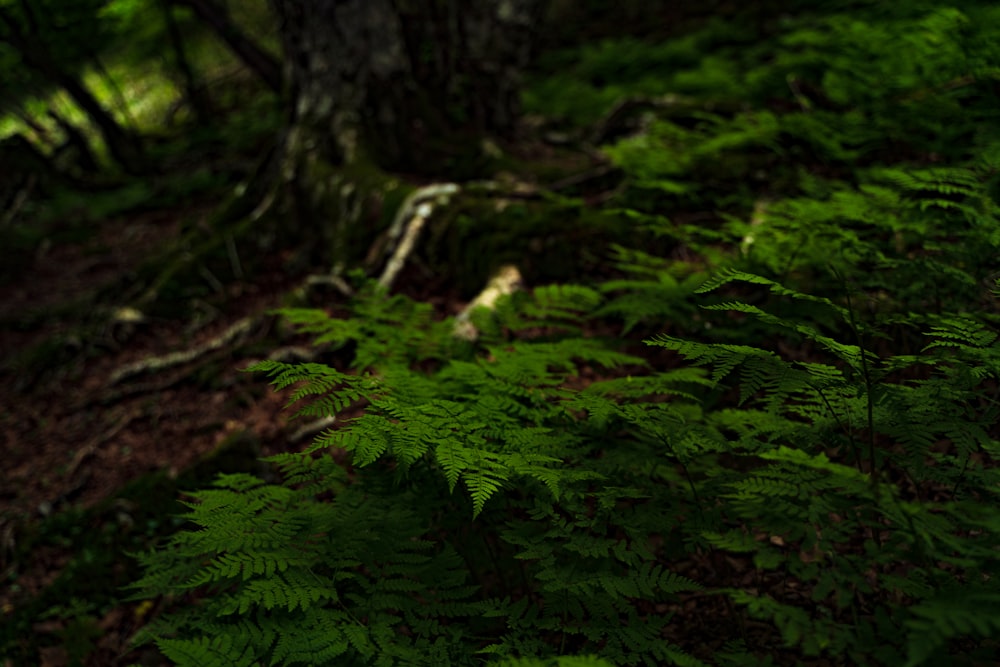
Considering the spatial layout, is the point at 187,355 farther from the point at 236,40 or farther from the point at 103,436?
the point at 236,40

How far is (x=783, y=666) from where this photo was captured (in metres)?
2.07

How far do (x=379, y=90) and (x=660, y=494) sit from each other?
591 centimetres

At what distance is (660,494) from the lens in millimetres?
2168

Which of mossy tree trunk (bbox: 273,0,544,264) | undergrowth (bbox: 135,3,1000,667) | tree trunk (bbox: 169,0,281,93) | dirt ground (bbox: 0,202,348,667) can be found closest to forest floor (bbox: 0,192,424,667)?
dirt ground (bbox: 0,202,348,667)

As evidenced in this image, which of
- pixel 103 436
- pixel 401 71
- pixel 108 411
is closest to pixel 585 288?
pixel 401 71

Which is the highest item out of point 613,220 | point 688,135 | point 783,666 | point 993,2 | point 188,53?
point 188,53

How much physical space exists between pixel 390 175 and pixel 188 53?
59.6 ft

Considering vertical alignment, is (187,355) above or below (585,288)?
below

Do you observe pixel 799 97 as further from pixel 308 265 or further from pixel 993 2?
pixel 308 265

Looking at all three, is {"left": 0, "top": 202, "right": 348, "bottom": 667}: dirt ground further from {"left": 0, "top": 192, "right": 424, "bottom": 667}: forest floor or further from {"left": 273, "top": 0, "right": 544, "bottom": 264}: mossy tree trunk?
{"left": 273, "top": 0, "right": 544, "bottom": 264}: mossy tree trunk

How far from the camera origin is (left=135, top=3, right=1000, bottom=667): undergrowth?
1.64 meters

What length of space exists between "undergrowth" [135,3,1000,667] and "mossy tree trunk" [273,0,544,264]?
3594mm

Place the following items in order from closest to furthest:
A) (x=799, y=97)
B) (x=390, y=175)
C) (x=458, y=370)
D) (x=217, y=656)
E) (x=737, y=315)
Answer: (x=217, y=656) < (x=458, y=370) < (x=737, y=315) < (x=799, y=97) < (x=390, y=175)

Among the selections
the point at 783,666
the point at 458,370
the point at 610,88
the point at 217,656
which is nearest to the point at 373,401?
the point at 458,370
